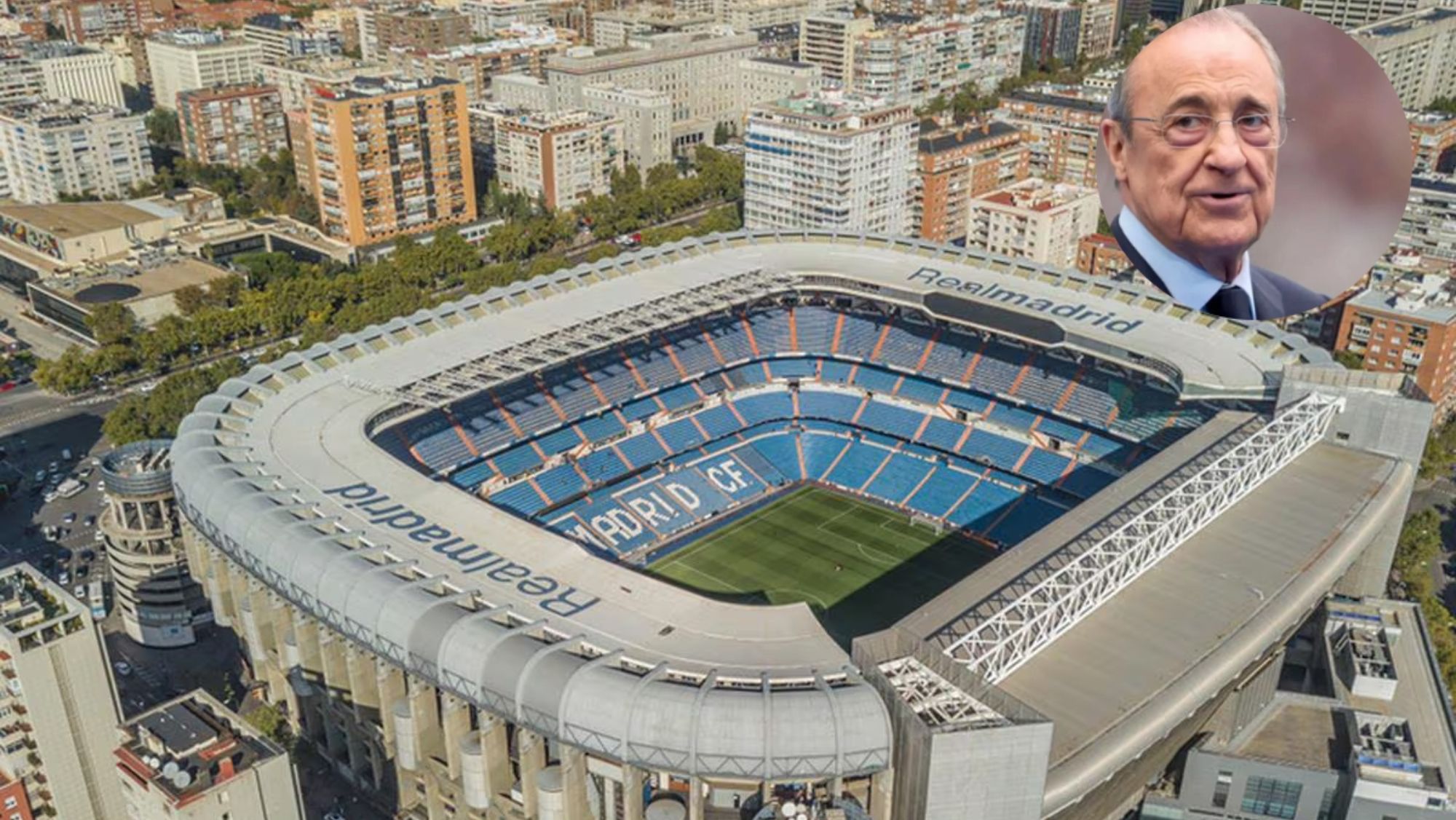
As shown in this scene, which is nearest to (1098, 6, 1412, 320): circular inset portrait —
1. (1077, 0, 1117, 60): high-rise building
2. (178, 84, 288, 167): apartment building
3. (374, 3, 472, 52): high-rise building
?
(178, 84, 288, 167): apartment building

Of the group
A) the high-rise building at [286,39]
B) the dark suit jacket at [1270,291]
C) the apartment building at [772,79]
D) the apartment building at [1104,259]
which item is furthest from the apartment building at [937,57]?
the dark suit jacket at [1270,291]

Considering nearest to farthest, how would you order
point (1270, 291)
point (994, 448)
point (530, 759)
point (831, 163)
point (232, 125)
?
1. point (1270, 291)
2. point (530, 759)
3. point (994, 448)
4. point (831, 163)
5. point (232, 125)

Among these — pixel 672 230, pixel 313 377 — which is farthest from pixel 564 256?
pixel 313 377

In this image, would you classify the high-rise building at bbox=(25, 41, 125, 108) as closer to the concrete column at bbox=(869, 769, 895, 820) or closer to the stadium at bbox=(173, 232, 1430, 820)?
the stadium at bbox=(173, 232, 1430, 820)

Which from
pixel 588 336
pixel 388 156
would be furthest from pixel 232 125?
pixel 588 336

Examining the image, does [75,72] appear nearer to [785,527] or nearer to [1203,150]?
[785,527]

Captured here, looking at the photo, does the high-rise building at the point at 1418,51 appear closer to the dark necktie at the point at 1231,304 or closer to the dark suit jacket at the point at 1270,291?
the dark suit jacket at the point at 1270,291
